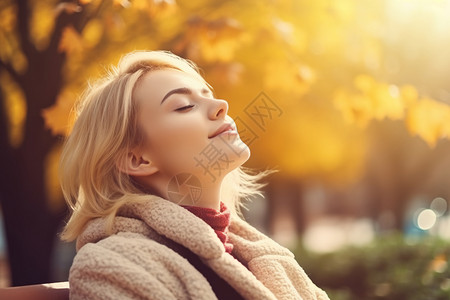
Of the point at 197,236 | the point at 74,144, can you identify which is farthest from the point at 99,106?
the point at 197,236

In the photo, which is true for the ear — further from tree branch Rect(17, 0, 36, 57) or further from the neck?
tree branch Rect(17, 0, 36, 57)

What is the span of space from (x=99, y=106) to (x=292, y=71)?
10.5 ft

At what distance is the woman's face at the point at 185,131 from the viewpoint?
8.36 feet

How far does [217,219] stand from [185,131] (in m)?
0.37

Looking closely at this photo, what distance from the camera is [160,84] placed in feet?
8.63

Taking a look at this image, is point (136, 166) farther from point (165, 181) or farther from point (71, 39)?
point (71, 39)

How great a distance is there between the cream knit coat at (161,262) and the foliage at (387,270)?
248 centimetres

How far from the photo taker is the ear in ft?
8.60

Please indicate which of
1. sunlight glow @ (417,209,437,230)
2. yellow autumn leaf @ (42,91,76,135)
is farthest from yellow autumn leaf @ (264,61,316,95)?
sunlight glow @ (417,209,437,230)

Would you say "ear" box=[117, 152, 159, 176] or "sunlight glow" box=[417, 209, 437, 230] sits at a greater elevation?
"ear" box=[117, 152, 159, 176]

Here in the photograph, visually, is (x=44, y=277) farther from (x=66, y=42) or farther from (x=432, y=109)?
(x=432, y=109)

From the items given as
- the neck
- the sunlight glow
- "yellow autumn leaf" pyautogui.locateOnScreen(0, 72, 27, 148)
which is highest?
the neck

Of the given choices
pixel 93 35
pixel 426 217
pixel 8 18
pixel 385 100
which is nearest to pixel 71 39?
pixel 93 35

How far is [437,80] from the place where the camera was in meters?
10.8
